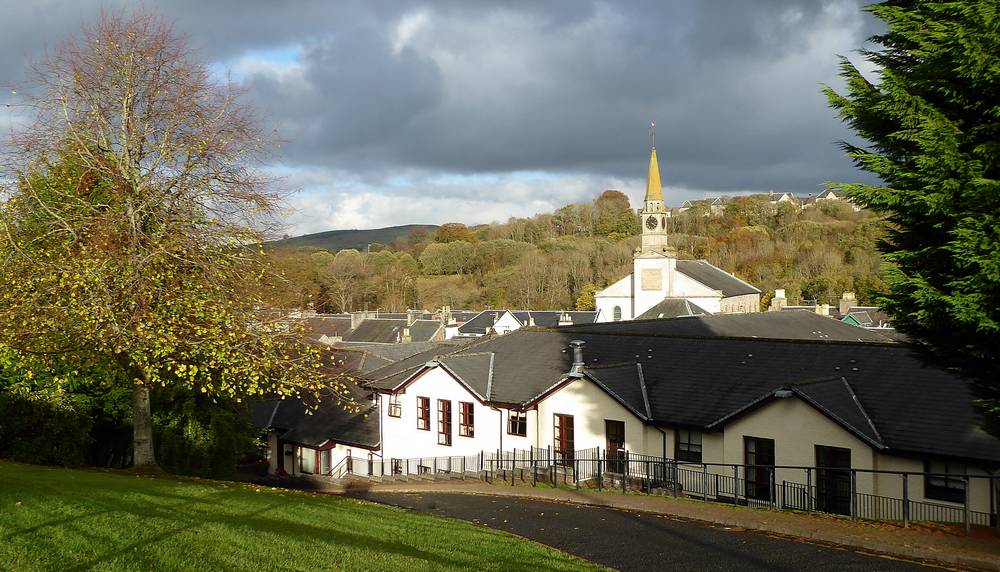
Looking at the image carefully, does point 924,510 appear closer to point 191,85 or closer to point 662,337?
point 662,337

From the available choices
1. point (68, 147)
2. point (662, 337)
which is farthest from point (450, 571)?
point (662, 337)

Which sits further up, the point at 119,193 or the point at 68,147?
the point at 68,147

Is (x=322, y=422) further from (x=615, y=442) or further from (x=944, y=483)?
(x=944, y=483)

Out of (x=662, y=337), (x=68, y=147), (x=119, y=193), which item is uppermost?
(x=68, y=147)

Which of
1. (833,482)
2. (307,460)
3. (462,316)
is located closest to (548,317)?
(462,316)

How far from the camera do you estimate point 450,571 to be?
30.4 ft

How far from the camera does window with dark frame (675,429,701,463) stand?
76.0 ft

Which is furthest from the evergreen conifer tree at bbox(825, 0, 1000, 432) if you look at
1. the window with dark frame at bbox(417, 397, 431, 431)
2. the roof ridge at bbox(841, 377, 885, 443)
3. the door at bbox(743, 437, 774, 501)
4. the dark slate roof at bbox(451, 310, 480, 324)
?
the dark slate roof at bbox(451, 310, 480, 324)

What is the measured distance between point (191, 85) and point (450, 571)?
1369 centimetres

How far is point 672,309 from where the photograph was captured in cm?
7175

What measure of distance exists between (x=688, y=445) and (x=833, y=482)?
447 centimetres

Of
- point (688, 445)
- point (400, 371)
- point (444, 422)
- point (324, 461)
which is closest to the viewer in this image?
point (688, 445)

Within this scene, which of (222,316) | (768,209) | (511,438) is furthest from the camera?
(768,209)

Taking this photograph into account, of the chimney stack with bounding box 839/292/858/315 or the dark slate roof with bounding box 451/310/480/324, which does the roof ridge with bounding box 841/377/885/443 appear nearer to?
the dark slate roof with bounding box 451/310/480/324
